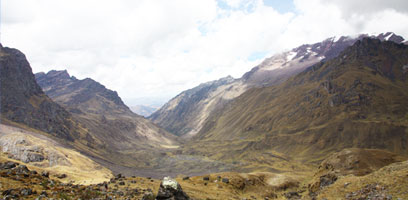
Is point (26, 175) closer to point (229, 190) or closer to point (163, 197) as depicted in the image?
point (163, 197)

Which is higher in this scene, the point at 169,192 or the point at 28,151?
the point at 169,192

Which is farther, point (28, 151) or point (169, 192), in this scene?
point (28, 151)

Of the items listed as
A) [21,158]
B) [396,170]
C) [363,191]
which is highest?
[396,170]

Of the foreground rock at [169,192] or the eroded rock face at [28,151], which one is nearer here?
the foreground rock at [169,192]

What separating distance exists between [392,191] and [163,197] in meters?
29.4

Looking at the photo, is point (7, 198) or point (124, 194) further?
point (124, 194)

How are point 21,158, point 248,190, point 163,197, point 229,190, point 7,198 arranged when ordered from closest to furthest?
point 7,198 → point 163,197 → point 229,190 → point 248,190 → point 21,158

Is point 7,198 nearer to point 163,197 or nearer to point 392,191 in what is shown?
point 163,197

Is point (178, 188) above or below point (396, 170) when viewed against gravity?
below

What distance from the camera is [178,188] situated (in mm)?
29922

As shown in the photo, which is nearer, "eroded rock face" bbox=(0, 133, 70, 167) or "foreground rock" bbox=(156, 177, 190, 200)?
"foreground rock" bbox=(156, 177, 190, 200)

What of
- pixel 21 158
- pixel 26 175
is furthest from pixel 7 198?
pixel 21 158

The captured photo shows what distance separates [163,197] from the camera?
95.2ft

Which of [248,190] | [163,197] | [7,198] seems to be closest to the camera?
[7,198]
